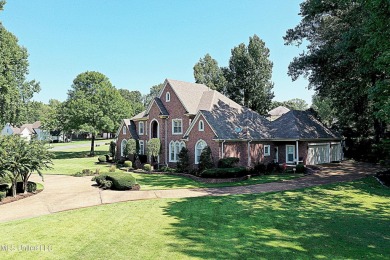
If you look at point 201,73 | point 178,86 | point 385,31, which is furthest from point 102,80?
point 385,31

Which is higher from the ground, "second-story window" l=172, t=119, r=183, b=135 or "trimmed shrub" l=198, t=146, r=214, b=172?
"second-story window" l=172, t=119, r=183, b=135

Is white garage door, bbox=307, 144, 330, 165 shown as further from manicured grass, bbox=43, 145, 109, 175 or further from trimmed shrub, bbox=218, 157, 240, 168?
manicured grass, bbox=43, 145, 109, 175

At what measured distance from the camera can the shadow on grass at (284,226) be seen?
9.40 m

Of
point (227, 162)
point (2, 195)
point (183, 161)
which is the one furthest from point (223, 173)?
point (2, 195)

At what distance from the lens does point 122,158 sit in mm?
41062

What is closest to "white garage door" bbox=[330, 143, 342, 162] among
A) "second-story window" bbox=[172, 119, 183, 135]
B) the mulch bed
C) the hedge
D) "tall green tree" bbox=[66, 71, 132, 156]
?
"second-story window" bbox=[172, 119, 183, 135]

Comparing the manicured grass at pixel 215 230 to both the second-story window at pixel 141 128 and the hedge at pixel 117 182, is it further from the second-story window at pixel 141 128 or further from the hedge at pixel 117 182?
the second-story window at pixel 141 128

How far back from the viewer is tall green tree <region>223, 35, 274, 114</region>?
165ft

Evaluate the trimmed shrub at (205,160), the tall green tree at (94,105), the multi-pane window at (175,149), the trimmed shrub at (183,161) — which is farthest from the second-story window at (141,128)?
the trimmed shrub at (205,160)

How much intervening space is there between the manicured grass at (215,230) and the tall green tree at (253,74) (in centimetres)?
3502

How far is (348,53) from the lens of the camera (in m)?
23.4

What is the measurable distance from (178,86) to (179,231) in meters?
26.0

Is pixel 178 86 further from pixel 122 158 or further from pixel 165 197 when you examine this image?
pixel 165 197

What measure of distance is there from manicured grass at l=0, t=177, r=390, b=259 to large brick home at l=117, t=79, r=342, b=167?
1245 cm
